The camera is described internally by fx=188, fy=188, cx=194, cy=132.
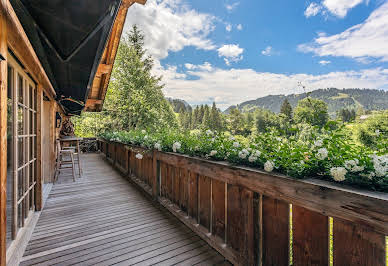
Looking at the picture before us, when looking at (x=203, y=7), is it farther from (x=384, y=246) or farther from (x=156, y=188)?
(x=384, y=246)

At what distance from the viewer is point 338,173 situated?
976 millimetres

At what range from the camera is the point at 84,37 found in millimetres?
1780

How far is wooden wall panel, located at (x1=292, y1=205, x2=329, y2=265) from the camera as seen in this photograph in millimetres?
1082

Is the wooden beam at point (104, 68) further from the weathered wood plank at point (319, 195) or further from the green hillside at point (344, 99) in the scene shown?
the weathered wood plank at point (319, 195)

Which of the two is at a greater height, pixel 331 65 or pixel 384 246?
pixel 331 65

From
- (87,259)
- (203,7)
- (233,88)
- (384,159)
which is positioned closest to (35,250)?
(87,259)

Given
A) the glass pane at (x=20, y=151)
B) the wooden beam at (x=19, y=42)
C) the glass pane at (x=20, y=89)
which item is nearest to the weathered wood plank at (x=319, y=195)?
the wooden beam at (x=19, y=42)

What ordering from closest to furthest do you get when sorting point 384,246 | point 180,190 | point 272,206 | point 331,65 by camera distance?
point 384,246
point 272,206
point 180,190
point 331,65

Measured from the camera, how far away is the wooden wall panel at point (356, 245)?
0.87 metres

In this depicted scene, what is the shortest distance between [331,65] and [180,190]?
3294 cm

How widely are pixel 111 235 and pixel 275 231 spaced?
5.88ft

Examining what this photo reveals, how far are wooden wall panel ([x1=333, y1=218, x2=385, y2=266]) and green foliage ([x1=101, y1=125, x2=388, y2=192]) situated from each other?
0.22 metres

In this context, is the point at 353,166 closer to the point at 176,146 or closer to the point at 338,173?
the point at 338,173

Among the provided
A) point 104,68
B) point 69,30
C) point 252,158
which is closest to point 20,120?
point 69,30
